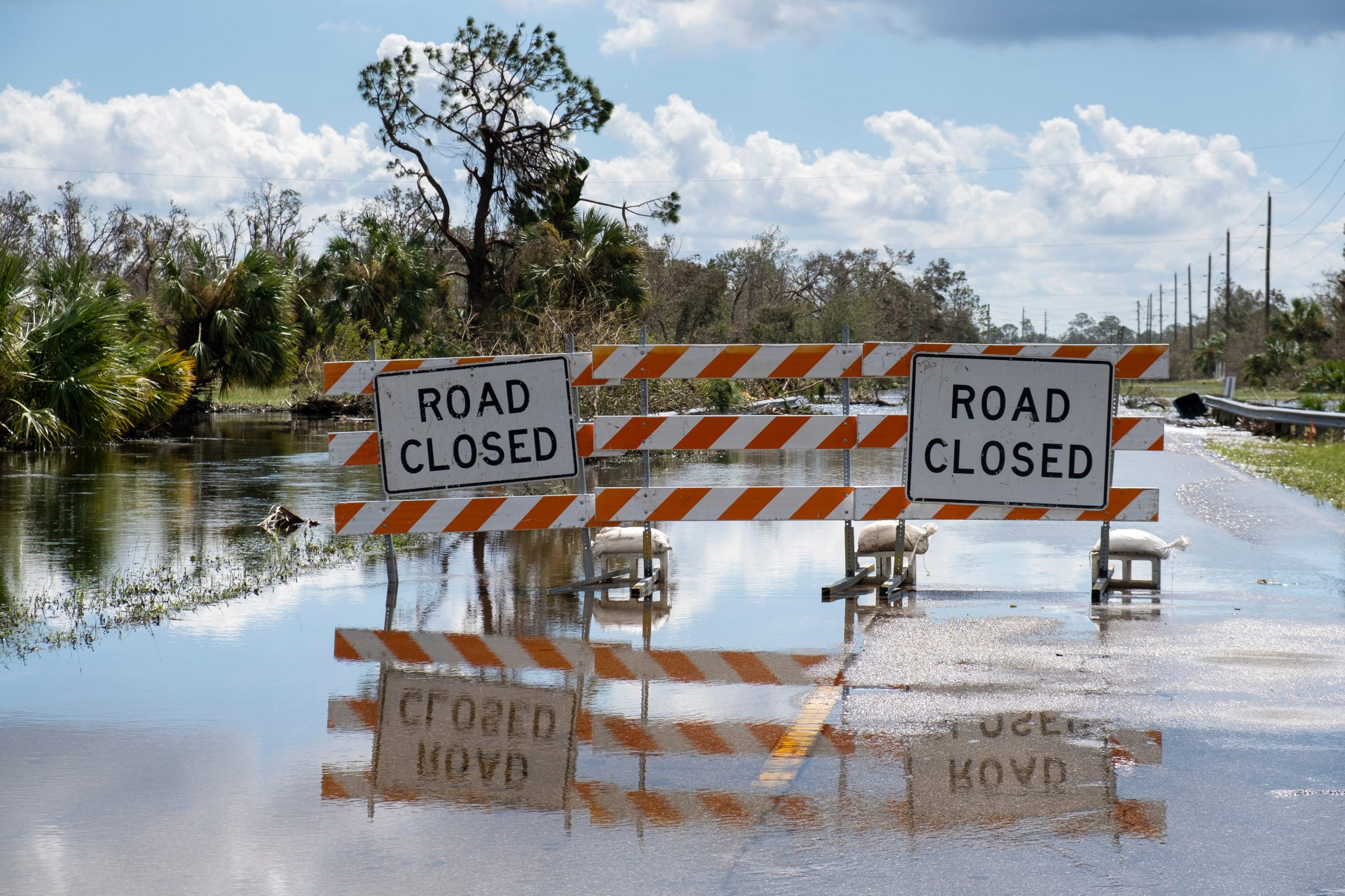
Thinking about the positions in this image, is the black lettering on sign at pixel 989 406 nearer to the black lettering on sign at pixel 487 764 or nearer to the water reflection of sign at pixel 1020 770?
the water reflection of sign at pixel 1020 770

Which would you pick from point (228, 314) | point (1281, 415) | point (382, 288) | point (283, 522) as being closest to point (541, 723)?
point (283, 522)

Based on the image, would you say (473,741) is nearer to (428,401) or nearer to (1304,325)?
(428,401)

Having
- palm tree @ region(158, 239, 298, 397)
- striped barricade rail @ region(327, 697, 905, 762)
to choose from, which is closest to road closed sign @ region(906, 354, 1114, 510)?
striped barricade rail @ region(327, 697, 905, 762)

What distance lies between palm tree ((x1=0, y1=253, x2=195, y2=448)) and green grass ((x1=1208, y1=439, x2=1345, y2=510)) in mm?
17537

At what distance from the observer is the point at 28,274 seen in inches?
890

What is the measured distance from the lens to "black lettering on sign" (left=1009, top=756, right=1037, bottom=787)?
4926 millimetres

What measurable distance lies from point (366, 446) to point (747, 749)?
15.1 feet

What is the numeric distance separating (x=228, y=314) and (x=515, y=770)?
30.3 m

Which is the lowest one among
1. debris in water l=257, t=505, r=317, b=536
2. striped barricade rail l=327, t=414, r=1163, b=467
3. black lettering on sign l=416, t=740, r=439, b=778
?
black lettering on sign l=416, t=740, r=439, b=778

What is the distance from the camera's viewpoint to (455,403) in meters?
8.95

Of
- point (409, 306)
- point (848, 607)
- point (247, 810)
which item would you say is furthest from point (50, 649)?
point (409, 306)

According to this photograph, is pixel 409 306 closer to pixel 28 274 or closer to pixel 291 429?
pixel 291 429

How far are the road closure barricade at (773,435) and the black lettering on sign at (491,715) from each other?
107 inches

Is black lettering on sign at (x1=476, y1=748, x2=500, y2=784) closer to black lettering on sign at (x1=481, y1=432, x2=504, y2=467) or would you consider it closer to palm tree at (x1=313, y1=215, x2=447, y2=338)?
black lettering on sign at (x1=481, y1=432, x2=504, y2=467)
